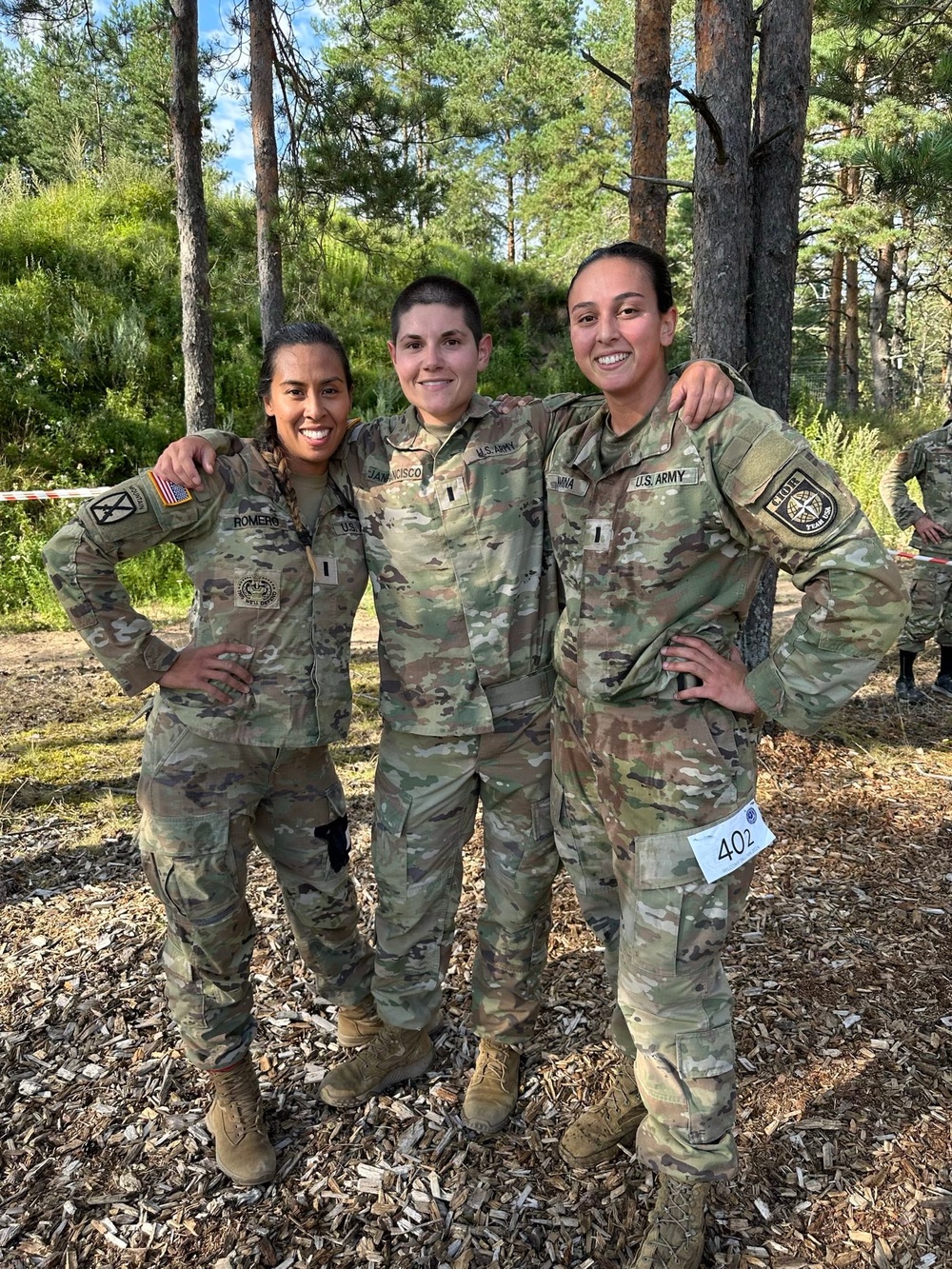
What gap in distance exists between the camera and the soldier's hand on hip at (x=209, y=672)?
2174 mm

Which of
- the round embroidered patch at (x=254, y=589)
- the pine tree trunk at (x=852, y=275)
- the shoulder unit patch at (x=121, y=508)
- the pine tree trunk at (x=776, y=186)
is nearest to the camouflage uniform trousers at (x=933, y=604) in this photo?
the pine tree trunk at (x=776, y=186)

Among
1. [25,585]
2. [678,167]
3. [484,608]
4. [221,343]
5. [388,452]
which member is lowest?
[25,585]

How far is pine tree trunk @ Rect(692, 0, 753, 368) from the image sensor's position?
370 centimetres

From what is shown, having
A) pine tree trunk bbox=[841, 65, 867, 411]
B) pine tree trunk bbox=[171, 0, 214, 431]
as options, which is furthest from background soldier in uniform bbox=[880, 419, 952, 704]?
pine tree trunk bbox=[841, 65, 867, 411]

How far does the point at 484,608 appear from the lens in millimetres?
2275

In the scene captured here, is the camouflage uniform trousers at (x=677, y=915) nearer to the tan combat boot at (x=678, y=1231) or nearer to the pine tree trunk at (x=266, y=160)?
the tan combat boot at (x=678, y=1231)

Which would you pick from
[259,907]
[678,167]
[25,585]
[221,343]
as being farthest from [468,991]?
[678,167]

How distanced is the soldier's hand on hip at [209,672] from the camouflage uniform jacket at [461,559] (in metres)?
0.43

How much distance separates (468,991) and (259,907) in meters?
1.00

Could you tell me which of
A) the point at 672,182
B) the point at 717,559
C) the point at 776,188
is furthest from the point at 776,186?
the point at 717,559

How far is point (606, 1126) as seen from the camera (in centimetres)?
229

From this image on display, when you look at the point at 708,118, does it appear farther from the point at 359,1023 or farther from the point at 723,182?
the point at 359,1023

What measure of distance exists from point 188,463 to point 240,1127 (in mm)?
1801

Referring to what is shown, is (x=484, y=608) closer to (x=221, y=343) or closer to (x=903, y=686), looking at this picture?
(x=903, y=686)
